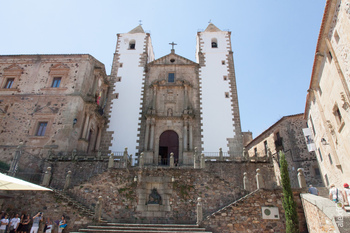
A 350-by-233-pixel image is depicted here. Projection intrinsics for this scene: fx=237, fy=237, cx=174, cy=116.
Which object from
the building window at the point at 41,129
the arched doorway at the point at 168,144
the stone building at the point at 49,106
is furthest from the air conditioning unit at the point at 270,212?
the building window at the point at 41,129

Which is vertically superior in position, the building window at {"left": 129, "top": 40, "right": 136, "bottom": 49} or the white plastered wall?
the building window at {"left": 129, "top": 40, "right": 136, "bottom": 49}

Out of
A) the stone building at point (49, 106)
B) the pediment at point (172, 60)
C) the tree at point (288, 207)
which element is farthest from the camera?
the pediment at point (172, 60)

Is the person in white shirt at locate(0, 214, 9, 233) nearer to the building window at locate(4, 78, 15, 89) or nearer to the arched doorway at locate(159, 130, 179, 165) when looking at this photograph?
the arched doorway at locate(159, 130, 179, 165)

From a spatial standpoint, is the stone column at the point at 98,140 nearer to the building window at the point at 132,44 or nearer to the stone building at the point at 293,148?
the building window at the point at 132,44

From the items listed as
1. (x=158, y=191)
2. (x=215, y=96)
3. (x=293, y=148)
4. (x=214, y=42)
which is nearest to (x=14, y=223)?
(x=158, y=191)

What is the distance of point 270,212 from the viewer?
1066cm

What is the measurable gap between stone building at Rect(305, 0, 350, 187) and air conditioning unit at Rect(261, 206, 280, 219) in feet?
15.0

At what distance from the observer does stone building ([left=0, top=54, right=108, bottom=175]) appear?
16984 mm

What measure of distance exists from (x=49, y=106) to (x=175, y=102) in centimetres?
1028

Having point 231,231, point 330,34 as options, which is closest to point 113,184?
point 231,231

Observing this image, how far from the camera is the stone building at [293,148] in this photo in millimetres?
19750

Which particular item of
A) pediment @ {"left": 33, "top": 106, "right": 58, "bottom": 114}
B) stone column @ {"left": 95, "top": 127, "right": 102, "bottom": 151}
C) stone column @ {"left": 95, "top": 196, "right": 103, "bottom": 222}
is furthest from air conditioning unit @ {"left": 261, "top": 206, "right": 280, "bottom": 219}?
pediment @ {"left": 33, "top": 106, "right": 58, "bottom": 114}

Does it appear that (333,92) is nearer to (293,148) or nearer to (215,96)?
(293,148)

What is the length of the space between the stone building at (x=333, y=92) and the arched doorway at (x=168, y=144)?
10.5 meters
